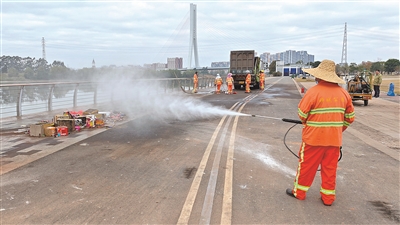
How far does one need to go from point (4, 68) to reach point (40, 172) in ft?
41.4

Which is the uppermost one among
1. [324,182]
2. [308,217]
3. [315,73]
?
[315,73]

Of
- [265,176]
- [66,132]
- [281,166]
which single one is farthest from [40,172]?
[281,166]

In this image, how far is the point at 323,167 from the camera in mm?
3795

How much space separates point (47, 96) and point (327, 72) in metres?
11.3

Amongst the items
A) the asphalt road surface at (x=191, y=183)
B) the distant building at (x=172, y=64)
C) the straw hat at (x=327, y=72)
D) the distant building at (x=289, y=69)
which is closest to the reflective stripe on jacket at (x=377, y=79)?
the distant building at (x=172, y=64)

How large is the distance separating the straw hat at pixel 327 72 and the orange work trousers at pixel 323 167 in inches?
33.1

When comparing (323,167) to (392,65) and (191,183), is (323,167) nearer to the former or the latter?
(191,183)

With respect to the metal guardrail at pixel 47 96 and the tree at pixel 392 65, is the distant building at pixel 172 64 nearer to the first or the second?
the metal guardrail at pixel 47 96

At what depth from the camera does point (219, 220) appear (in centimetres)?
327

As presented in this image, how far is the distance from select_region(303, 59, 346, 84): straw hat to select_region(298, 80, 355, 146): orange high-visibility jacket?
10 centimetres

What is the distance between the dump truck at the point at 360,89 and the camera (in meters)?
15.0

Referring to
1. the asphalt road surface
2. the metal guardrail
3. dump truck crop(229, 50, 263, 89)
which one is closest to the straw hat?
the asphalt road surface

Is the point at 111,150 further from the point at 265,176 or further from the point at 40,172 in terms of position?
the point at 265,176

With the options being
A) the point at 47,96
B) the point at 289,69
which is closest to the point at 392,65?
the point at 289,69
